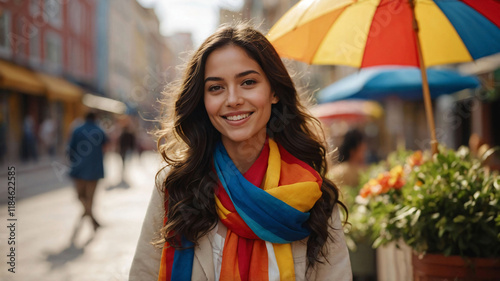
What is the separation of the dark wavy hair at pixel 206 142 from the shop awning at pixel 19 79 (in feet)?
51.0

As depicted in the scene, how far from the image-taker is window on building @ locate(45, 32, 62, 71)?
2149 cm

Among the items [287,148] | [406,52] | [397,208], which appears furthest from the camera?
[406,52]

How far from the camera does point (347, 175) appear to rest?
209 inches

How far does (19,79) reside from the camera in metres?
16.1

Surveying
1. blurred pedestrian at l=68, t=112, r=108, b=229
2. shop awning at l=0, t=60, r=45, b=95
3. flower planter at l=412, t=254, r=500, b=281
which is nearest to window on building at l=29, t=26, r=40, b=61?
shop awning at l=0, t=60, r=45, b=95

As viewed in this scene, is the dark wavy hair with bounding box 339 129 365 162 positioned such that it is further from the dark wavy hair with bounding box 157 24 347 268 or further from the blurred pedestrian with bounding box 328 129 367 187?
the dark wavy hair with bounding box 157 24 347 268

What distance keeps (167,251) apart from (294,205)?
1.81ft

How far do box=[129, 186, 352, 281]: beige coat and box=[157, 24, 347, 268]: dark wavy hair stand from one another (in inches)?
1.5

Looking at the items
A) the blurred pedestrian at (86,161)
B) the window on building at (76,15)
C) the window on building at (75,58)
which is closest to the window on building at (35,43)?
the window on building at (76,15)

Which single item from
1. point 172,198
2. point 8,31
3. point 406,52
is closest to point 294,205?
point 172,198

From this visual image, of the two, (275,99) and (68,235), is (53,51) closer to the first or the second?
(68,235)

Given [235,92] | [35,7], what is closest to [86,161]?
[235,92]

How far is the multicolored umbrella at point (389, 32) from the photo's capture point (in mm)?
2592

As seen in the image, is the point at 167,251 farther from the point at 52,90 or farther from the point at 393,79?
the point at 52,90
